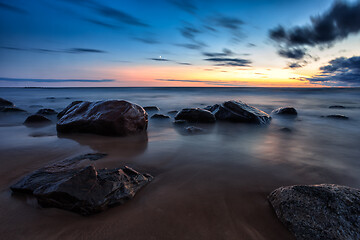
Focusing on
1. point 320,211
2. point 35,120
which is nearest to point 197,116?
point 320,211

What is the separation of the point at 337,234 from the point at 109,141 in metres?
3.39

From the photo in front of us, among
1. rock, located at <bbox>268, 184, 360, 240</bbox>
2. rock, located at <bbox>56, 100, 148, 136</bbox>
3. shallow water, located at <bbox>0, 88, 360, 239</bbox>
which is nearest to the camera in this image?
rock, located at <bbox>268, 184, 360, 240</bbox>

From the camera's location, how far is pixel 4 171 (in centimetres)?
230

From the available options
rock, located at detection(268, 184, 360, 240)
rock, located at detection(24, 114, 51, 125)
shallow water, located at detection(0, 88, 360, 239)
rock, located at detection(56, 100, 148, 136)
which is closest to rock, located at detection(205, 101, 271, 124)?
shallow water, located at detection(0, 88, 360, 239)

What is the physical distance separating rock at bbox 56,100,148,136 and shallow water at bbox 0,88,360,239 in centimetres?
22

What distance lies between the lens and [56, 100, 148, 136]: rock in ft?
13.1

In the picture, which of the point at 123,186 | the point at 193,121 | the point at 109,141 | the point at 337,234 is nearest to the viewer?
the point at 337,234

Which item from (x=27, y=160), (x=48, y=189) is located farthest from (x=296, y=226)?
(x=27, y=160)

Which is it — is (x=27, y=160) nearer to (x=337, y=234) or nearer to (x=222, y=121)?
(x=337, y=234)

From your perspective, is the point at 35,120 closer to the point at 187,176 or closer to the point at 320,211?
the point at 187,176

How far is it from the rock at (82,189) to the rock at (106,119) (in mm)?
2094

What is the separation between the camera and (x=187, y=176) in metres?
2.29

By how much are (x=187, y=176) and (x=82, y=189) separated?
1.14 m

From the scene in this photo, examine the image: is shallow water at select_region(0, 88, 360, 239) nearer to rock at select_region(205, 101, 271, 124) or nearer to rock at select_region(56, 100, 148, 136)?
rock at select_region(56, 100, 148, 136)
